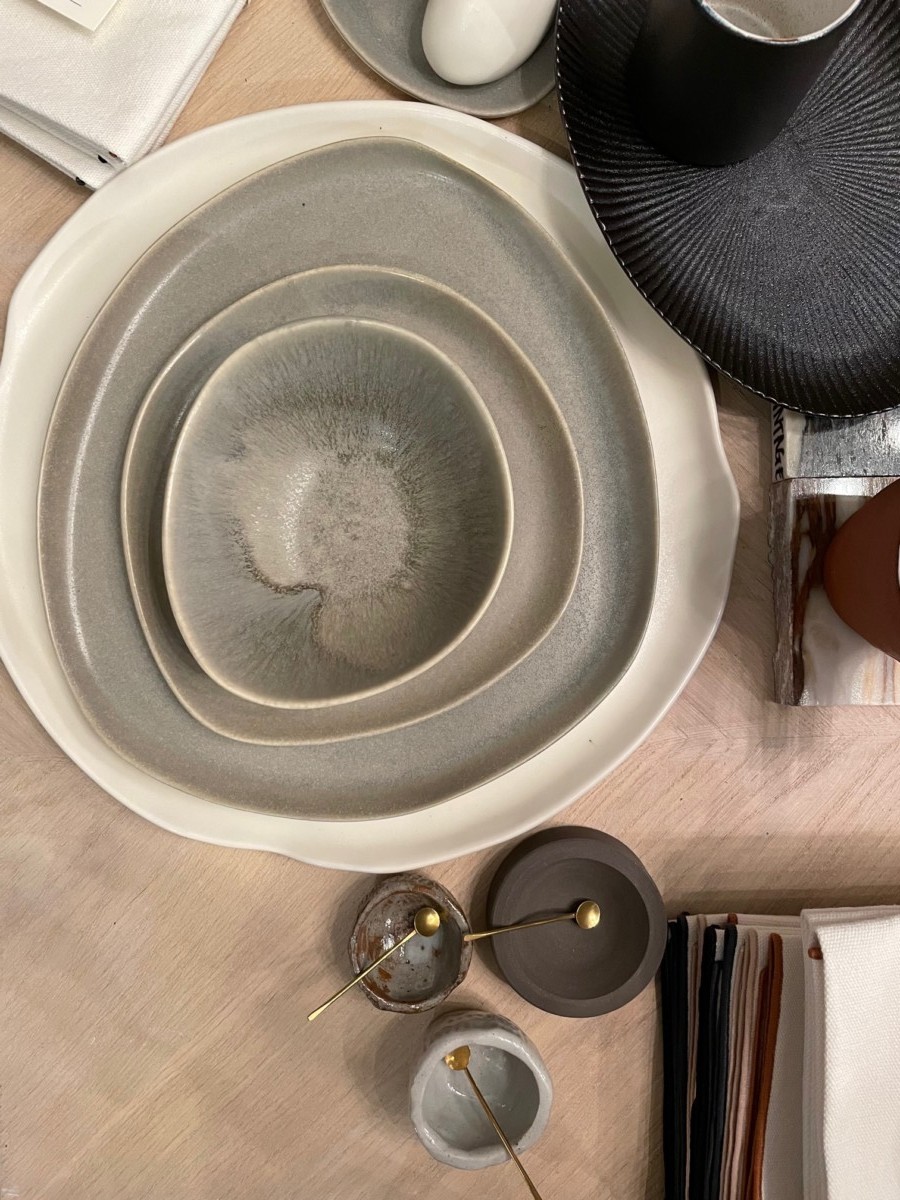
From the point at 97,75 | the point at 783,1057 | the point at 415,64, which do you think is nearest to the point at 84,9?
the point at 97,75

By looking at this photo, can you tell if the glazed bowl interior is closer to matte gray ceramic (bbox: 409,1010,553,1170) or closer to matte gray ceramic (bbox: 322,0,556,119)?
matte gray ceramic (bbox: 409,1010,553,1170)

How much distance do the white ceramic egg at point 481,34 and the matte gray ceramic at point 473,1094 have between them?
664 millimetres

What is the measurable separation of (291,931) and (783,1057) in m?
0.38

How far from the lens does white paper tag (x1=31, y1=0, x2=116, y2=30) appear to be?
541 millimetres

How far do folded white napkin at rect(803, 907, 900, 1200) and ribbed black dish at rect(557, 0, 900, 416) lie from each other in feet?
1.24

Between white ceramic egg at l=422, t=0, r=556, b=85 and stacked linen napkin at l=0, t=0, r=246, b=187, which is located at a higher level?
stacked linen napkin at l=0, t=0, r=246, b=187

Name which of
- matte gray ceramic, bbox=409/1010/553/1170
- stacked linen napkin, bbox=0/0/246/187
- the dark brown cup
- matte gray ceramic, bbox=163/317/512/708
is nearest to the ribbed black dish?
the dark brown cup

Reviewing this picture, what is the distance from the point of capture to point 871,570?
55cm

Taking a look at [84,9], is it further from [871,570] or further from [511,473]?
[871,570]

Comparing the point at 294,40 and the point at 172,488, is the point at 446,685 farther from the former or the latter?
the point at 294,40

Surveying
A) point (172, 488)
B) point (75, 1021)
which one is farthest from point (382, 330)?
point (75, 1021)

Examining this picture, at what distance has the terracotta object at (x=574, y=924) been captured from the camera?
23.9 inches

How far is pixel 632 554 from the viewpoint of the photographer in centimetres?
59

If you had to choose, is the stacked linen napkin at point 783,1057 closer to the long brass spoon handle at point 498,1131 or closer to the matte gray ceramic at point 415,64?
the long brass spoon handle at point 498,1131
